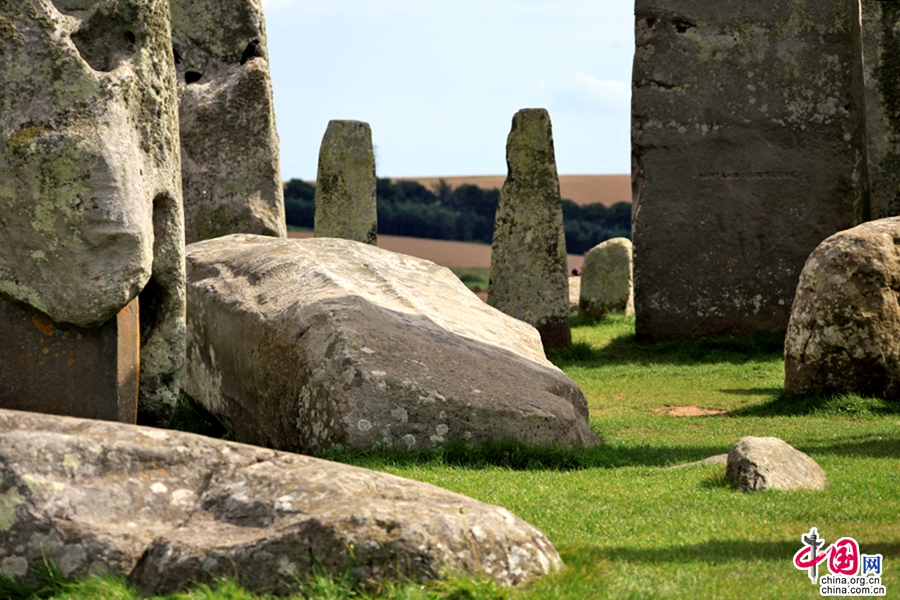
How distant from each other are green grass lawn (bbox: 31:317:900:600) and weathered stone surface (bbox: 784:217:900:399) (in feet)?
0.96

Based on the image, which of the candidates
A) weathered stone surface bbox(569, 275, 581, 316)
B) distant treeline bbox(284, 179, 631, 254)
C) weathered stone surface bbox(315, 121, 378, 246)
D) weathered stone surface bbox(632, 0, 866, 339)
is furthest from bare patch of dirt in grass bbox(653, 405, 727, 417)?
distant treeline bbox(284, 179, 631, 254)

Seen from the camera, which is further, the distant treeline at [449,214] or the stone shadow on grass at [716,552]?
the distant treeline at [449,214]

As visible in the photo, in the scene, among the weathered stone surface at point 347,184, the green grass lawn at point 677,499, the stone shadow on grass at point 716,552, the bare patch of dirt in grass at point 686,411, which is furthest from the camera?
the weathered stone surface at point 347,184

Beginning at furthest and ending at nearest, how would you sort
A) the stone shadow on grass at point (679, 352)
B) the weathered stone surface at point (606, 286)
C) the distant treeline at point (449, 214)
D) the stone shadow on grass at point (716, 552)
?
1. the distant treeline at point (449, 214)
2. the weathered stone surface at point (606, 286)
3. the stone shadow on grass at point (679, 352)
4. the stone shadow on grass at point (716, 552)

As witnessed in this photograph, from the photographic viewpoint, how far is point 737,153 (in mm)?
15469

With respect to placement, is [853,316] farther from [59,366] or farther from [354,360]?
[59,366]

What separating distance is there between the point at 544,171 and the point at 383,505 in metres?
12.1

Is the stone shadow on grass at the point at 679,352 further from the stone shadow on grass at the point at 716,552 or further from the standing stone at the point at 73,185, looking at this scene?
the stone shadow on grass at the point at 716,552

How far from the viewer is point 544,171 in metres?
15.6

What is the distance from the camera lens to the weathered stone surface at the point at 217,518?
3766 mm

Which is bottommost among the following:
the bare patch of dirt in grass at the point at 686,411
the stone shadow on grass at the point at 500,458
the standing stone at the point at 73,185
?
the bare patch of dirt in grass at the point at 686,411

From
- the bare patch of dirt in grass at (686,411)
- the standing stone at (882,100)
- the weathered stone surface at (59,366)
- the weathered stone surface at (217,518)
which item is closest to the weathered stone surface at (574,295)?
the standing stone at (882,100)

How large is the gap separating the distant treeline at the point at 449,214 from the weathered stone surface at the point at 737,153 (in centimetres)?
2708

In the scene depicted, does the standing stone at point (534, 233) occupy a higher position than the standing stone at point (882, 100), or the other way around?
the standing stone at point (882, 100)
